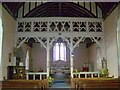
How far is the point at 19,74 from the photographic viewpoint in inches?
367

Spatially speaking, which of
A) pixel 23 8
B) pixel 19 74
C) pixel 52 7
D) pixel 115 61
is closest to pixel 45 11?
pixel 52 7

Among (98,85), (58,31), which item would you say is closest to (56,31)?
(58,31)

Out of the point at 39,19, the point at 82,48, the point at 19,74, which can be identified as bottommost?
the point at 19,74

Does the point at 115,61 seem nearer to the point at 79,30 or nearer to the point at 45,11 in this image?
the point at 79,30

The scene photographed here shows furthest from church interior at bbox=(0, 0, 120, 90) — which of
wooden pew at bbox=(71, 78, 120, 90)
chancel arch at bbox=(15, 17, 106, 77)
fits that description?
wooden pew at bbox=(71, 78, 120, 90)

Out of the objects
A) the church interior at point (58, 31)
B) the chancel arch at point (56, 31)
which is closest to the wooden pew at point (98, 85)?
the church interior at point (58, 31)

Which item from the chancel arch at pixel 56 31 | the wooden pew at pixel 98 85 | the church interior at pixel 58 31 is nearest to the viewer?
the wooden pew at pixel 98 85

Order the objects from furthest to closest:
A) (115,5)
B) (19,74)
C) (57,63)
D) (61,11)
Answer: (57,63) < (61,11) < (19,74) < (115,5)

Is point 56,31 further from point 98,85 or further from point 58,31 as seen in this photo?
point 98,85

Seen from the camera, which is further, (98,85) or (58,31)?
(58,31)

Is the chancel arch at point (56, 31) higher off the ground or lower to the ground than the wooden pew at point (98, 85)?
higher

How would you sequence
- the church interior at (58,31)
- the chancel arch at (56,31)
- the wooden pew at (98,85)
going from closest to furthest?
the wooden pew at (98,85), the church interior at (58,31), the chancel arch at (56,31)

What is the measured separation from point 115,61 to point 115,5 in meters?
2.27

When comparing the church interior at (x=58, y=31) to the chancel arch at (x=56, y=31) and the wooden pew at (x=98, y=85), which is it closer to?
the chancel arch at (x=56, y=31)
